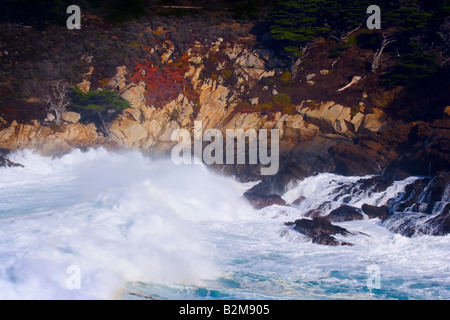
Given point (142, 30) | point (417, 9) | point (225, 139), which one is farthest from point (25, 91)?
point (417, 9)

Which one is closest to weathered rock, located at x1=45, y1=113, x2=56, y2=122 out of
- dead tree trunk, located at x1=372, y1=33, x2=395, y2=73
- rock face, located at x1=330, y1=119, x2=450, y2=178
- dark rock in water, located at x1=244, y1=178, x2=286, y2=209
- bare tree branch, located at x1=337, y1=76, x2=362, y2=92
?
dark rock in water, located at x1=244, y1=178, x2=286, y2=209

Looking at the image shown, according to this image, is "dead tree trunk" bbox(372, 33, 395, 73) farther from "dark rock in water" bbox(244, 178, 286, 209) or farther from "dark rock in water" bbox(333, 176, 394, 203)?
"dark rock in water" bbox(244, 178, 286, 209)

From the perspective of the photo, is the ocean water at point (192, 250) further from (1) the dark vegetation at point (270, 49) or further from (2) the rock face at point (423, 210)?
(1) the dark vegetation at point (270, 49)

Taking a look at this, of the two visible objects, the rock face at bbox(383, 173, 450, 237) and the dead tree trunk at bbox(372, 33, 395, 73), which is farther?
the dead tree trunk at bbox(372, 33, 395, 73)

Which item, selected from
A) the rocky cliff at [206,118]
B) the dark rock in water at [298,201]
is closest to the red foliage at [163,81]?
the rocky cliff at [206,118]

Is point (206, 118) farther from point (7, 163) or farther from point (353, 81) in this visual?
point (7, 163)

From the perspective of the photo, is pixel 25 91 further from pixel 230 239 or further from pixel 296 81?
pixel 230 239
